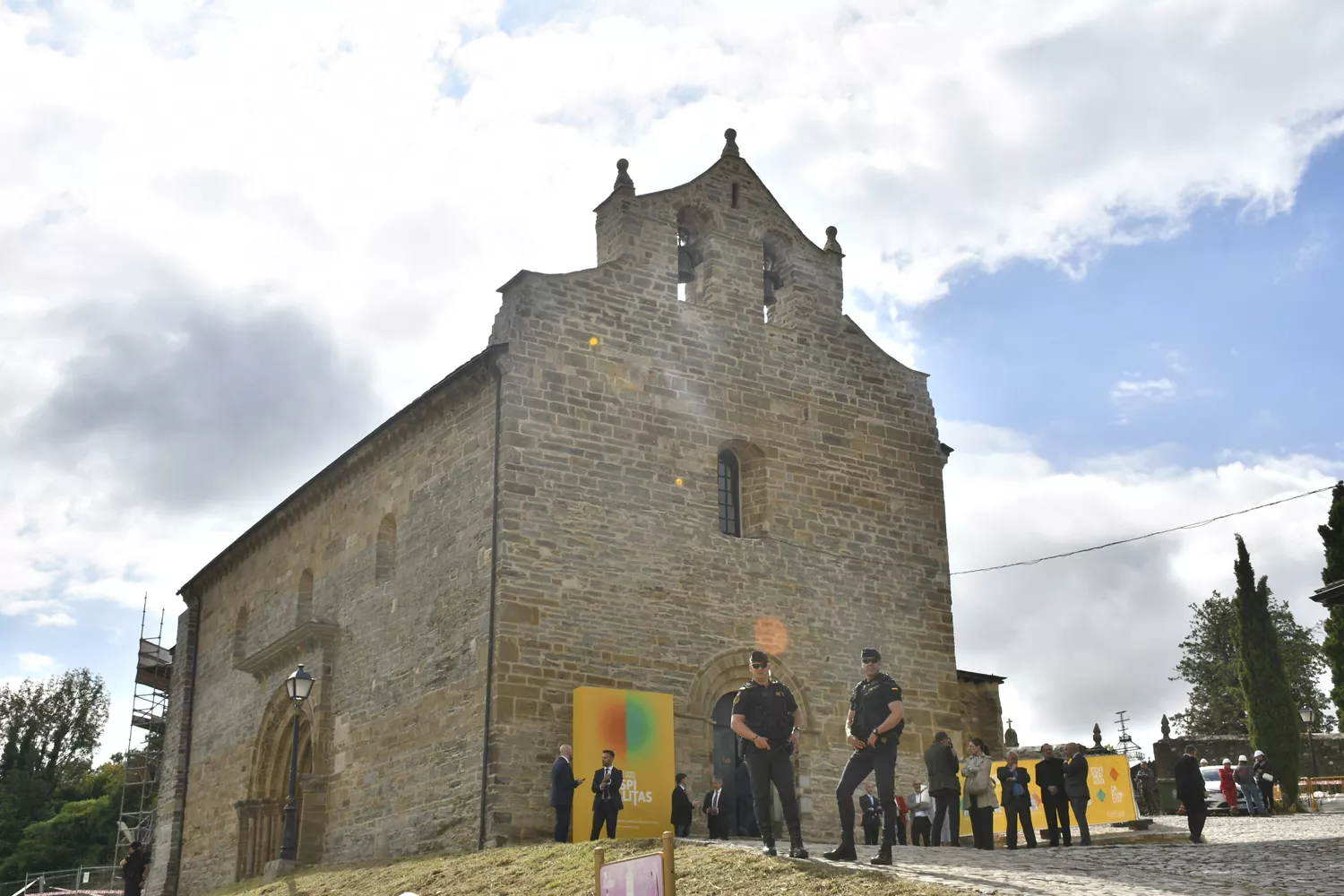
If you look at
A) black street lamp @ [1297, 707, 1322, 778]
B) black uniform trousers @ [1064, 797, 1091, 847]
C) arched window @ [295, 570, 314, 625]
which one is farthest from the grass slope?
black street lamp @ [1297, 707, 1322, 778]

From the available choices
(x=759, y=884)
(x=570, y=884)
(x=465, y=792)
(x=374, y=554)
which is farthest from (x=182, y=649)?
(x=759, y=884)

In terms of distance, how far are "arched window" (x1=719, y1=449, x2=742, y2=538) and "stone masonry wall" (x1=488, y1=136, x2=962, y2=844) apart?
0.22 m

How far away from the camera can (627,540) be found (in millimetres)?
19891

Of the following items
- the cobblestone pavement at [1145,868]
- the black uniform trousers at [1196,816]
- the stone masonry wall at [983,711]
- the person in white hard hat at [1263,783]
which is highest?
the stone masonry wall at [983,711]

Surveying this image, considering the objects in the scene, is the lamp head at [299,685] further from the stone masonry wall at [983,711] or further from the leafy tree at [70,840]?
the leafy tree at [70,840]

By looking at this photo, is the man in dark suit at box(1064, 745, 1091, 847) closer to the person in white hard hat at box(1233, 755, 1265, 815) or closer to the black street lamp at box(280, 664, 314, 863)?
the person in white hard hat at box(1233, 755, 1265, 815)

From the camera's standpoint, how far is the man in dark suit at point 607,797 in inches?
661

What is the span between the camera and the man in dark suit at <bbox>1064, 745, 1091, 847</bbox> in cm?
1664

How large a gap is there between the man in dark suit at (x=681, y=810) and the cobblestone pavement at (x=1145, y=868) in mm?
3146

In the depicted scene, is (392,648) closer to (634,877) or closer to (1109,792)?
(1109,792)

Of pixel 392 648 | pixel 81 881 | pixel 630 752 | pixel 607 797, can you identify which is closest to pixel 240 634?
pixel 392 648

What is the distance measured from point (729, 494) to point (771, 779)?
31.6 feet

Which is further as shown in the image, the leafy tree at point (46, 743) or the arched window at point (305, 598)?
the leafy tree at point (46, 743)

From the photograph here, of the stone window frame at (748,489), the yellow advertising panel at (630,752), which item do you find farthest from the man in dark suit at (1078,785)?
the stone window frame at (748,489)
